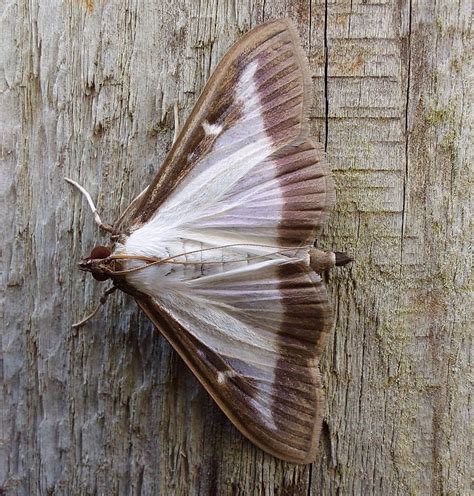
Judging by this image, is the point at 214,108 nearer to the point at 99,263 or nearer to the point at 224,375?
the point at 99,263

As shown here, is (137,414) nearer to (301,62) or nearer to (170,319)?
(170,319)

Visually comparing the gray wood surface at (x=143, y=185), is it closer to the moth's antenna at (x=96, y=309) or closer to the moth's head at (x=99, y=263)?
the moth's antenna at (x=96, y=309)

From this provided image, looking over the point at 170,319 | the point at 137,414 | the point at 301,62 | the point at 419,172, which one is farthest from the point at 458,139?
the point at 137,414

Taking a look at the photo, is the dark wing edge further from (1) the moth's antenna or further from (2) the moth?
(1) the moth's antenna

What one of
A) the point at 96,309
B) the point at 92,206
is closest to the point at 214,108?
the point at 92,206

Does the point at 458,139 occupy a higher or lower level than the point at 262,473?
higher
